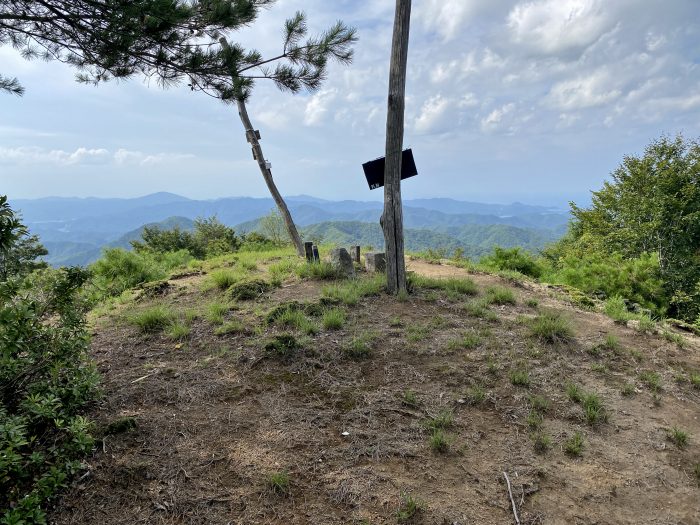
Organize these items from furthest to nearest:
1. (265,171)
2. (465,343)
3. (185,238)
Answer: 1. (185,238)
2. (265,171)
3. (465,343)

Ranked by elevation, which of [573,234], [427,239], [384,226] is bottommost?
[427,239]

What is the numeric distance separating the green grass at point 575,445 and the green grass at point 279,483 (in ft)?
6.07

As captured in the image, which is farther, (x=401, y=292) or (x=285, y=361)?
(x=401, y=292)

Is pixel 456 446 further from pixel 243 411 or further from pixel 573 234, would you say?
pixel 573 234

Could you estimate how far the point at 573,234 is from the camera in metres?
26.6

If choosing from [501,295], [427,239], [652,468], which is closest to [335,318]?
[501,295]

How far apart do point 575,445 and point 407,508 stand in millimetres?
1310

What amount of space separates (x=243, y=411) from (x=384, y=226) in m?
3.52

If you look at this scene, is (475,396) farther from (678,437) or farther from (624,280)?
(624,280)

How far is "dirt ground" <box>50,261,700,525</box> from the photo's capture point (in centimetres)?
221

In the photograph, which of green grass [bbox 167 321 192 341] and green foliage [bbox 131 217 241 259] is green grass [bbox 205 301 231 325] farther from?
green foliage [bbox 131 217 241 259]

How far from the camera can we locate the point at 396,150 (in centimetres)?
562

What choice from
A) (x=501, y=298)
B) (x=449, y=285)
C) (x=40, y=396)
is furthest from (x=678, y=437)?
(x=40, y=396)

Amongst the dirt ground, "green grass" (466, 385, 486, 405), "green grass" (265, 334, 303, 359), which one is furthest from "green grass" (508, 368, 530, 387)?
"green grass" (265, 334, 303, 359)
